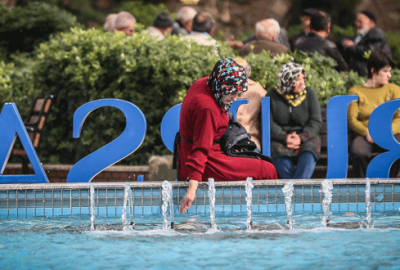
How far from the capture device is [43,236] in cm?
429

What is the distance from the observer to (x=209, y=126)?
4.56m

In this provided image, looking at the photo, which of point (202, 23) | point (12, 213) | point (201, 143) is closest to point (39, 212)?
point (12, 213)

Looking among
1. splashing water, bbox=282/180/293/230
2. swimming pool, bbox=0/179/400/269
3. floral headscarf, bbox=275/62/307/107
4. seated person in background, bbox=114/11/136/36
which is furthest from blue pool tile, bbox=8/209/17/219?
seated person in background, bbox=114/11/136/36

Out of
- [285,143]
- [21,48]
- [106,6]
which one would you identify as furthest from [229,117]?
[106,6]

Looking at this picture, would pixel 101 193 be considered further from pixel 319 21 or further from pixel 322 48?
pixel 319 21

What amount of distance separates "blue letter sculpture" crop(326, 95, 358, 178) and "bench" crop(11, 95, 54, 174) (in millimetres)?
3820

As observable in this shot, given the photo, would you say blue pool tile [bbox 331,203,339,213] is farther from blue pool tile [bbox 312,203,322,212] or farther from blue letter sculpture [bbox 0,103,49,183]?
blue letter sculpture [bbox 0,103,49,183]

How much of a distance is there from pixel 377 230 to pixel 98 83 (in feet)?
15.1

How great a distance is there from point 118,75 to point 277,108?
250 centimetres

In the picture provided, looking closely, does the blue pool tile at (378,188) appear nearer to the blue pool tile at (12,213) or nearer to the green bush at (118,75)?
the green bush at (118,75)

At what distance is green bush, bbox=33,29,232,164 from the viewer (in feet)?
24.0

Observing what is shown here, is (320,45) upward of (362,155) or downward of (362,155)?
upward

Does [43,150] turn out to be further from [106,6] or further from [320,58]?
[106,6]

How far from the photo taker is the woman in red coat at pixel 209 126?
454cm
